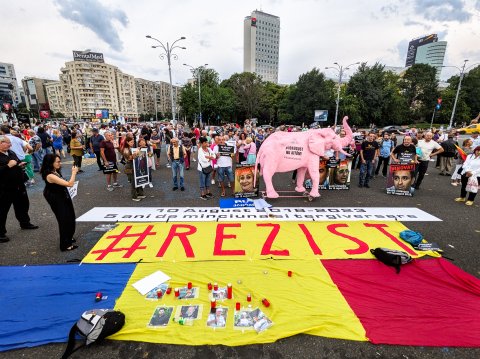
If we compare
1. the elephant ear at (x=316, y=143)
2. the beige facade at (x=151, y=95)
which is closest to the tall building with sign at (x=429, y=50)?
the beige facade at (x=151, y=95)

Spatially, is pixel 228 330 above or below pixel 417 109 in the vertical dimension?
below

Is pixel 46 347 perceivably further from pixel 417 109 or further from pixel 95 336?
pixel 417 109

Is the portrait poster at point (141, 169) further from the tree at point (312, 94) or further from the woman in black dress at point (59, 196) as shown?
the tree at point (312, 94)

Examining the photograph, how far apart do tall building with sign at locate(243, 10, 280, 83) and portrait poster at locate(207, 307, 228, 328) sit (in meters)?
131

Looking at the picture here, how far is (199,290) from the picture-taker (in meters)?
3.78

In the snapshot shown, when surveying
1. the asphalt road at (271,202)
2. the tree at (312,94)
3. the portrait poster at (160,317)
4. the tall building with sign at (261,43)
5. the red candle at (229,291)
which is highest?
the tall building with sign at (261,43)

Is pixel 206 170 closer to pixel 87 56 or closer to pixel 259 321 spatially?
pixel 259 321

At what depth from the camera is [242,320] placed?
3.22m

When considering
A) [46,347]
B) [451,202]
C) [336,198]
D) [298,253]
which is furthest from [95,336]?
[451,202]

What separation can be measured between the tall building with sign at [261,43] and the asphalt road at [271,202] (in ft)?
410

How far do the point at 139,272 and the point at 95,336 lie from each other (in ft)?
4.58

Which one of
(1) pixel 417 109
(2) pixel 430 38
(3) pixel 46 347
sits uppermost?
(2) pixel 430 38

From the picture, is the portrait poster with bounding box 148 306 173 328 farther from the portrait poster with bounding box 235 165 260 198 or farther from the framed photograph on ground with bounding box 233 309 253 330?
the portrait poster with bounding box 235 165 260 198

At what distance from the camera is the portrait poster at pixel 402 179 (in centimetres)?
864
